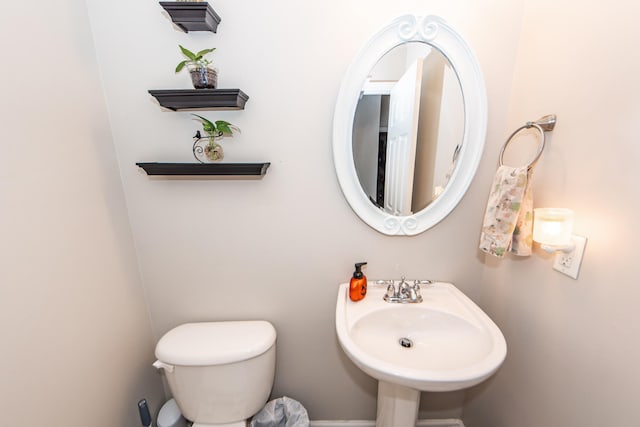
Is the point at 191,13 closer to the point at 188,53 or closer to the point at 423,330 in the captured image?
the point at 188,53

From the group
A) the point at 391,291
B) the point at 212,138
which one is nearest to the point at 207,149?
the point at 212,138

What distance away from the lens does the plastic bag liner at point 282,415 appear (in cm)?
117

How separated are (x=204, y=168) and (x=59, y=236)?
474 mm

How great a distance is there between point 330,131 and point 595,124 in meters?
0.76

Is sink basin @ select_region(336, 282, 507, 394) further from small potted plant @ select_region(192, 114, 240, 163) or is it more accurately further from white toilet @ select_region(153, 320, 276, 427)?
small potted plant @ select_region(192, 114, 240, 163)

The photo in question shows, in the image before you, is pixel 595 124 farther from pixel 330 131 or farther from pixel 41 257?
pixel 41 257

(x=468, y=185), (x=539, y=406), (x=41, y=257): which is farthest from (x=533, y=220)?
(x=41, y=257)

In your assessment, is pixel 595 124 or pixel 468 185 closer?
pixel 595 124

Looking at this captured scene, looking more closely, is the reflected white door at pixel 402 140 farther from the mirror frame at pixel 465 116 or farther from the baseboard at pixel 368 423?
the baseboard at pixel 368 423

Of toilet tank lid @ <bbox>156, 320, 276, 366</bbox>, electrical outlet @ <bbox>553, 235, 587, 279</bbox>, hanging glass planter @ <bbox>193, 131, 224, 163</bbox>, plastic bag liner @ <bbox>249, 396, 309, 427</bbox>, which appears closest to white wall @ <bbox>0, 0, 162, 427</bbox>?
toilet tank lid @ <bbox>156, 320, 276, 366</bbox>

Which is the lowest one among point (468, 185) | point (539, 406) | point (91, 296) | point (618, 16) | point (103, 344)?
point (539, 406)

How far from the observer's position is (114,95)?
948 mm

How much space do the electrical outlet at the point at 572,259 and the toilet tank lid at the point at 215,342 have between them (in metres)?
1.03

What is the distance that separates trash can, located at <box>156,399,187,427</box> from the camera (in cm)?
111
